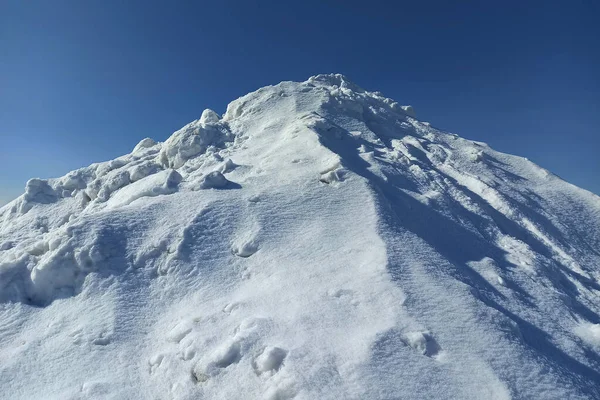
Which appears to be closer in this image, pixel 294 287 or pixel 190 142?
pixel 294 287

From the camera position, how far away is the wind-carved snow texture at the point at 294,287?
26.2 ft

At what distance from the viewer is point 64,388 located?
8375mm

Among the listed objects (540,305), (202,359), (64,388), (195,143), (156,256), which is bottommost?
(64,388)

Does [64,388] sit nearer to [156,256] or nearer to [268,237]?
[156,256]

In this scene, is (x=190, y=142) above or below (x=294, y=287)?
above

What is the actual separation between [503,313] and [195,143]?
1711 centimetres

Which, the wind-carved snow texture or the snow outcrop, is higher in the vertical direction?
the snow outcrop

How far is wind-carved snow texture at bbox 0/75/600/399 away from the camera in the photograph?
26.2 ft

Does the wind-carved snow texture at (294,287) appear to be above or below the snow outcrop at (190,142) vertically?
below

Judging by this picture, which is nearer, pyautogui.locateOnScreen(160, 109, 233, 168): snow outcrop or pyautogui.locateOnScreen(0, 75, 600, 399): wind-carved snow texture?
pyautogui.locateOnScreen(0, 75, 600, 399): wind-carved snow texture

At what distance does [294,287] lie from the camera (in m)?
10.4

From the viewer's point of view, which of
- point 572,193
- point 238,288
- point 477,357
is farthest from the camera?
point 572,193

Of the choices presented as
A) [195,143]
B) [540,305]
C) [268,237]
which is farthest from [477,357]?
[195,143]

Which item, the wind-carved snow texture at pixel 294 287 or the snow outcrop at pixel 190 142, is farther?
A: the snow outcrop at pixel 190 142
